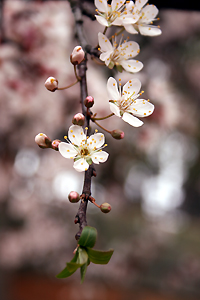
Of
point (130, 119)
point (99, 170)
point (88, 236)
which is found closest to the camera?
point (88, 236)

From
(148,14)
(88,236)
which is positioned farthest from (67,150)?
(148,14)

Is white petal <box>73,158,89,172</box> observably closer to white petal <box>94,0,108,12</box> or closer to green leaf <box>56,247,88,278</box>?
green leaf <box>56,247,88,278</box>

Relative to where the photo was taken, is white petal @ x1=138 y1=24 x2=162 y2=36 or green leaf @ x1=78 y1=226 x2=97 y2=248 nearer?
green leaf @ x1=78 y1=226 x2=97 y2=248

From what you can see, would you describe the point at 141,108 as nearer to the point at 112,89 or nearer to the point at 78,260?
the point at 112,89

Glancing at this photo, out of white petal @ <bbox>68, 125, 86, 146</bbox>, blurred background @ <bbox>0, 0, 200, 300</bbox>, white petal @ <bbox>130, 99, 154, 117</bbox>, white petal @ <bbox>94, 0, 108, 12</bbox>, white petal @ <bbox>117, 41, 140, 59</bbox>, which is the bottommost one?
blurred background @ <bbox>0, 0, 200, 300</bbox>

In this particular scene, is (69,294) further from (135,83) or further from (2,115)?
(135,83)

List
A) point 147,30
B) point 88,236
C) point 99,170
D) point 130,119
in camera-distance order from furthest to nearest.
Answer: point 99,170, point 147,30, point 130,119, point 88,236

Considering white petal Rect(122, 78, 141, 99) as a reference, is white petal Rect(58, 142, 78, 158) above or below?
below

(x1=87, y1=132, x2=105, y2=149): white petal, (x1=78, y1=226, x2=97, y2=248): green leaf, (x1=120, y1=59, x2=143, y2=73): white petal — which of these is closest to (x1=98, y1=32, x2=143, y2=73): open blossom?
(x1=120, y1=59, x2=143, y2=73): white petal
